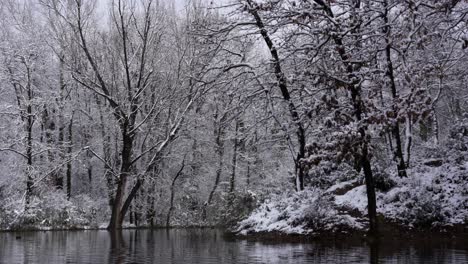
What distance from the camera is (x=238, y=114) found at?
61.2 feet

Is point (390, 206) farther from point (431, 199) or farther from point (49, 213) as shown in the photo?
point (49, 213)

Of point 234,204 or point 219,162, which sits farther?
point 219,162

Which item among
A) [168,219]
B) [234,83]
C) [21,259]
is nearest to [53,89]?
[168,219]

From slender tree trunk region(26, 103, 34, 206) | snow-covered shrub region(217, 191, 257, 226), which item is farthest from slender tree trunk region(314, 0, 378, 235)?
slender tree trunk region(26, 103, 34, 206)

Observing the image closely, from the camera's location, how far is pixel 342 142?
11727 mm

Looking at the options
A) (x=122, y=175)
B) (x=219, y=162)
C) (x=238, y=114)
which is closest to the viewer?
(x=238, y=114)

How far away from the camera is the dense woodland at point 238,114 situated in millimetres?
12154

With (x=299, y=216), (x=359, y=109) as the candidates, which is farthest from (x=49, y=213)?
(x=359, y=109)

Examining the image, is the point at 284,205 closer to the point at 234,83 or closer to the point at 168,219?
the point at 234,83

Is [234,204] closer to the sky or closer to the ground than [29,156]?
closer to the ground

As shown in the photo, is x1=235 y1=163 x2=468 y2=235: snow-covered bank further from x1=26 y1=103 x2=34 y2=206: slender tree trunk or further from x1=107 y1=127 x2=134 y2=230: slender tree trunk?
x1=26 y1=103 x2=34 y2=206: slender tree trunk

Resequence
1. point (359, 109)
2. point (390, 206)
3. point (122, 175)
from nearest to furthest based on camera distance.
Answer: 1. point (359, 109)
2. point (390, 206)
3. point (122, 175)

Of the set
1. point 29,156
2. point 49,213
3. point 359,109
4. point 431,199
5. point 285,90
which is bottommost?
point 49,213

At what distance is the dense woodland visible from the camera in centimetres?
1215
